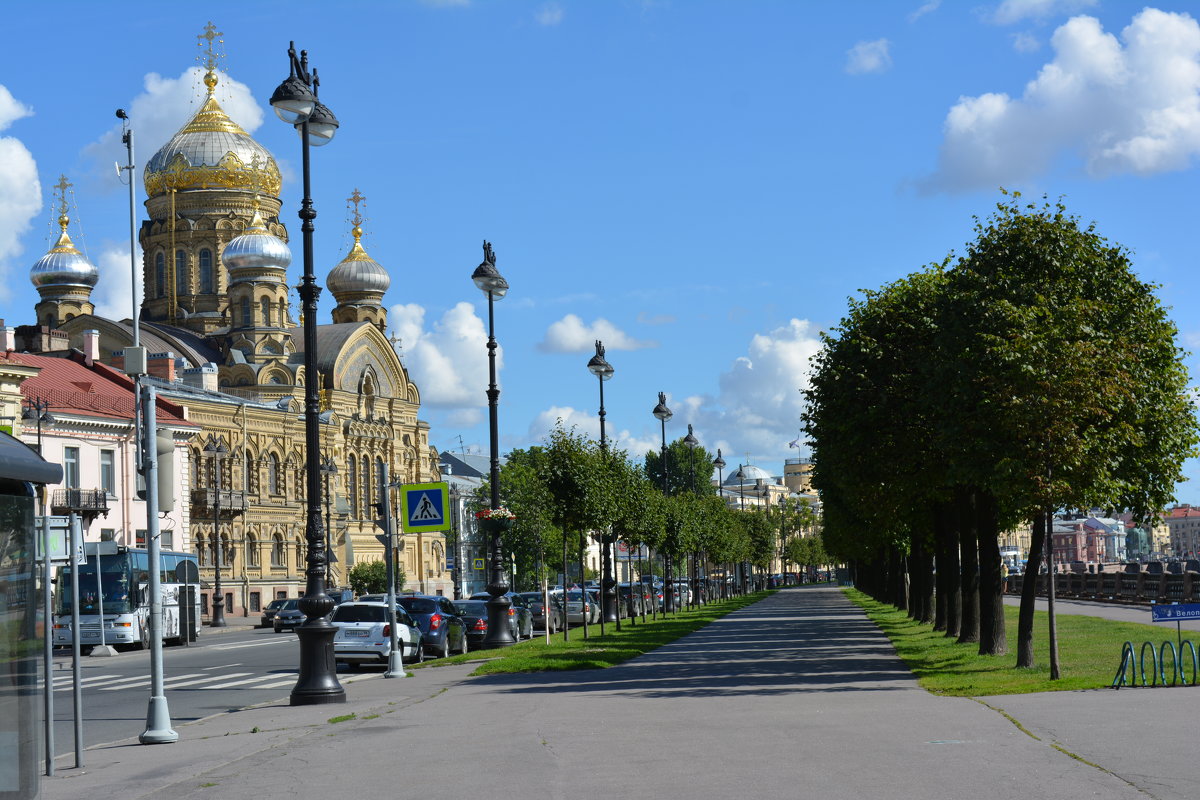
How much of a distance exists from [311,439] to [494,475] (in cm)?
1426

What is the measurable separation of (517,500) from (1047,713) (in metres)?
86.2

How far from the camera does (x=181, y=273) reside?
361 ft

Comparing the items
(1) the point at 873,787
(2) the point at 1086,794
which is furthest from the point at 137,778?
(2) the point at 1086,794

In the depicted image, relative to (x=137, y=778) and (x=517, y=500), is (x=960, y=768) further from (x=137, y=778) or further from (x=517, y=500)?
(x=517, y=500)

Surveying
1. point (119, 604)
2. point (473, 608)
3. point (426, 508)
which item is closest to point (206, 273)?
point (119, 604)

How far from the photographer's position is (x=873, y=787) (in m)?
11.3

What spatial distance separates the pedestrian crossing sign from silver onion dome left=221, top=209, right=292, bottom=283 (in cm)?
8066

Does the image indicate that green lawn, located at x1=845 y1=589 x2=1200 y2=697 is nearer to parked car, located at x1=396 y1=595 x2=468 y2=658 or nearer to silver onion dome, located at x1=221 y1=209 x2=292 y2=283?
parked car, located at x1=396 y1=595 x2=468 y2=658

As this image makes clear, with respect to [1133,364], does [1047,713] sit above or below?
below

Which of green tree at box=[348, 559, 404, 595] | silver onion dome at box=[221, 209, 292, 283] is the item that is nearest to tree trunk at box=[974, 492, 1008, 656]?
green tree at box=[348, 559, 404, 595]

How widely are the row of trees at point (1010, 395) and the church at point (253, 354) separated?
65015 mm

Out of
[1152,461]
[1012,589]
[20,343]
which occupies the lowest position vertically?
[1012,589]

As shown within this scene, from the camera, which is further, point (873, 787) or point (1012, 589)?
point (1012, 589)

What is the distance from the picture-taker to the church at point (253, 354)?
91.6m
